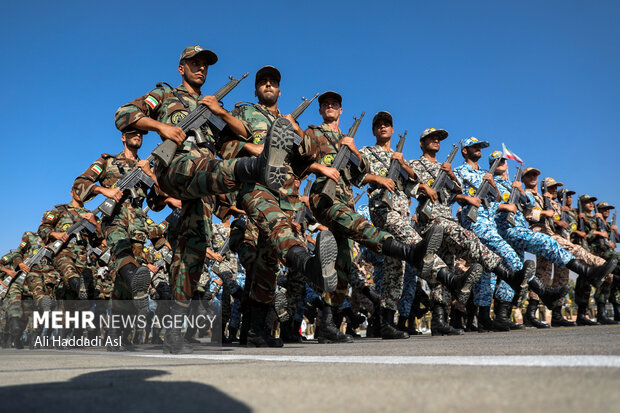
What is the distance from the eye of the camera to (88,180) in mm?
6426

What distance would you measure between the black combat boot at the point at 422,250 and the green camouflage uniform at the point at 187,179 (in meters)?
1.86

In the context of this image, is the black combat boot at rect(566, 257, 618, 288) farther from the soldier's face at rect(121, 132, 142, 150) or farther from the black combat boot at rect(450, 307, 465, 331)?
the soldier's face at rect(121, 132, 142, 150)

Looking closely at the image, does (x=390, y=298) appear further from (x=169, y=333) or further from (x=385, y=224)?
(x=169, y=333)

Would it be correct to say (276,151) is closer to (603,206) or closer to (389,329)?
(389,329)

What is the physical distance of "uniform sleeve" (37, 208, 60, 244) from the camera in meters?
9.06

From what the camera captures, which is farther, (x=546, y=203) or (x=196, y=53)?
(x=546, y=203)

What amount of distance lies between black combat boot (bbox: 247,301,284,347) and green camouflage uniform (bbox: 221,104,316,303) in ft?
0.39

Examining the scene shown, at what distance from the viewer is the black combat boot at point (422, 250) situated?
4.55m

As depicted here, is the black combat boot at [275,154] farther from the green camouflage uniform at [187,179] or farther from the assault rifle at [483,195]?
the assault rifle at [483,195]

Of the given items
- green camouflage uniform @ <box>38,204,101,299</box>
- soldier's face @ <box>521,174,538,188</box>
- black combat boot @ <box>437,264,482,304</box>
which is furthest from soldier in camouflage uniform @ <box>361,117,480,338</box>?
green camouflage uniform @ <box>38,204,101,299</box>

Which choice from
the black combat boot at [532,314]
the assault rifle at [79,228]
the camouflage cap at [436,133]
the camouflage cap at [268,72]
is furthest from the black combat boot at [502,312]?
the assault rifle at [79,228]

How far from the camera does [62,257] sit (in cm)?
859

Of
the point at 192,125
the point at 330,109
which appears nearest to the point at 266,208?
the point at 192,125

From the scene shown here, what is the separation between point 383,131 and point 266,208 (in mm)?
3399
